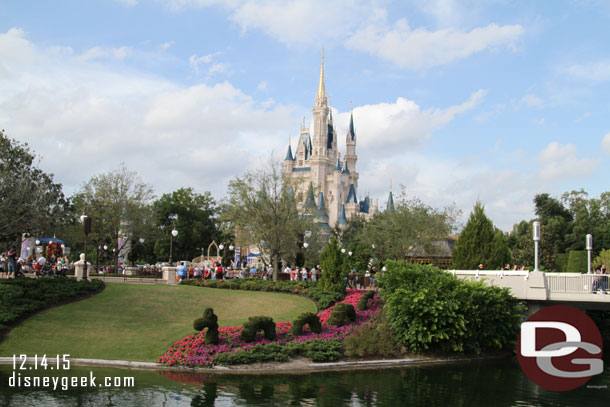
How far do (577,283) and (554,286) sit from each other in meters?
0.93

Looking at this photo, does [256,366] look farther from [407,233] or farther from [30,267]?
[407,233]

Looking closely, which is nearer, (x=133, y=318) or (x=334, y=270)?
(x=133, y=318)

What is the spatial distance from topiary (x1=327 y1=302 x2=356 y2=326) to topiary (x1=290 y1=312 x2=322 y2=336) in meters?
1.03

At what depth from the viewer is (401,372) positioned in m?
19.2

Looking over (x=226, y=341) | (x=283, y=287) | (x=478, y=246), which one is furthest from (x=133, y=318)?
(x=478, y=246)

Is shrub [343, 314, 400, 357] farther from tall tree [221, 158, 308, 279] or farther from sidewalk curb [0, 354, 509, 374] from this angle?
tall tree [221, 158, 308, 279]

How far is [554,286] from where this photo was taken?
945 inches

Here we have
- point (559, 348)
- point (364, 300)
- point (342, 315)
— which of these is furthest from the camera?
point (364, 300)

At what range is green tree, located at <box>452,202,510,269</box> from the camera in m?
32.4

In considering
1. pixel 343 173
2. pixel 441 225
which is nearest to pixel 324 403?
pixel 441 225

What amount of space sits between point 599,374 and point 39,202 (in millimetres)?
28316

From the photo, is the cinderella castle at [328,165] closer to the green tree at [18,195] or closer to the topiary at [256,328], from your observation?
the green tree at [18,195]

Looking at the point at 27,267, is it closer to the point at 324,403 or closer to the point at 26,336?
the point at 26,336

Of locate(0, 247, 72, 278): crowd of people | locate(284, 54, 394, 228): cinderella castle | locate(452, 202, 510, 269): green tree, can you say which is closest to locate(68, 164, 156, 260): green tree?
locate(0, 247, 72, 278): crowd of people
